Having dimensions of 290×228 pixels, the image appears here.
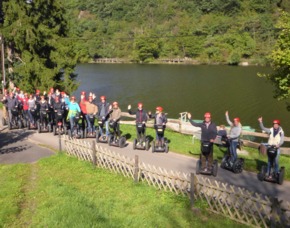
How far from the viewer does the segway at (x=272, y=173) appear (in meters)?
12.0

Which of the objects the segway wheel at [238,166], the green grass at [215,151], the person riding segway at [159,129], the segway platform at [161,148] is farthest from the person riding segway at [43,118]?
the segway wheel at [238,166]

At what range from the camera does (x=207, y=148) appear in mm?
12438

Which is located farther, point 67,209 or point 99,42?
point 99,42

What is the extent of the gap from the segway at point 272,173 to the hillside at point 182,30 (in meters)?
55.1

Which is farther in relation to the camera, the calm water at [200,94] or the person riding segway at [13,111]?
the calm water at [200,94]

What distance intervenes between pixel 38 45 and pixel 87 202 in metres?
23.9

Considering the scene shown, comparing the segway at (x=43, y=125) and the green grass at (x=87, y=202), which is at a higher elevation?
the segway at (x=43, y=125)

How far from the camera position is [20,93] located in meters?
20.8

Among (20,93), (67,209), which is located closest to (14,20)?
(20,93)

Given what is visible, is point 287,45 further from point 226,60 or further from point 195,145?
point 226,60

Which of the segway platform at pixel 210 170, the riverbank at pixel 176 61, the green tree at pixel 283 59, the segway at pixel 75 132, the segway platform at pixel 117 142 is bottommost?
Answer: the segway platform at pixel 210 170

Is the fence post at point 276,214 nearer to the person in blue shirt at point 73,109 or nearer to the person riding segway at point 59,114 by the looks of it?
the person in blue shirt at point 73,109

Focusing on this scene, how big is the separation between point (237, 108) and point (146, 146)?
92.2 ft

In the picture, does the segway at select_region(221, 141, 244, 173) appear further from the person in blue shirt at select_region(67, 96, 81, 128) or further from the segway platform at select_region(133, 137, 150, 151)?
the person in blue shirt at select_region(67, 96, 81, 128)
